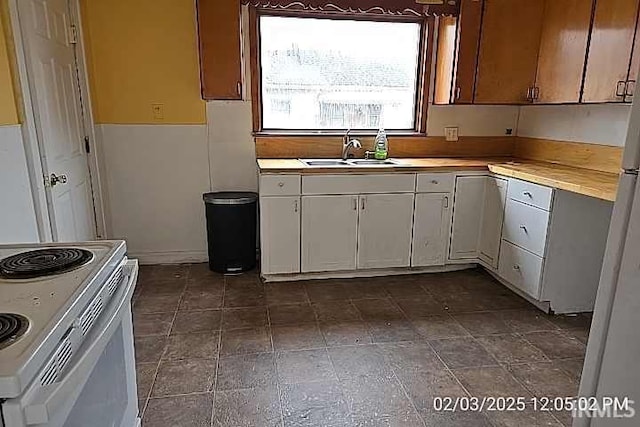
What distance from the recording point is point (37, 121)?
2107mm

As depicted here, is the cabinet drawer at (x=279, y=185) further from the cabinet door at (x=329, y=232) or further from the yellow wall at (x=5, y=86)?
the yellow wall at (x=5, y=86)

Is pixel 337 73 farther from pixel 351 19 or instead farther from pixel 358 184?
pixel 358 184

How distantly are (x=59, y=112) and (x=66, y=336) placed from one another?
203cm

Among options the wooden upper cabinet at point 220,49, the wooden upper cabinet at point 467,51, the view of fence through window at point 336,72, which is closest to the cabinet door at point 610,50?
the wooden upper cabinet at point 467,51

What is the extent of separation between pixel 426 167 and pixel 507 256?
0.84m

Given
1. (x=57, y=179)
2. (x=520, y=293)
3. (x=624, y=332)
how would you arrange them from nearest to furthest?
(x=624, y=332) → (x=57, y=179) → (x=520, y=293)

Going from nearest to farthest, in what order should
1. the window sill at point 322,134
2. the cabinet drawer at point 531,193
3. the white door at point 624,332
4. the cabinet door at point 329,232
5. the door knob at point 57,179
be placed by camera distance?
the white door at point 624,332, the door knob at point 57,179, the cabinet drawer at point 531,193, the cabinet door at point 329,232, the window sill at point 322,134

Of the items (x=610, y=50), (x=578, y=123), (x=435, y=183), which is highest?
(x=610, y=50)

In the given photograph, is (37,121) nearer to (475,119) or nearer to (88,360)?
(88,360)

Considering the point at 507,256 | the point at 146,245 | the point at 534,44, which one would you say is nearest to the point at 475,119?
the point at 534,44

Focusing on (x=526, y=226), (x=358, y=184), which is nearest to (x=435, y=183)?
(x=358, y=184)

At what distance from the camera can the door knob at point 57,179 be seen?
2.24 metres

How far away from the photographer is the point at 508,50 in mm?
3229

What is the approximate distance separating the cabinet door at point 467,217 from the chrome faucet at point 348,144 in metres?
0.82
